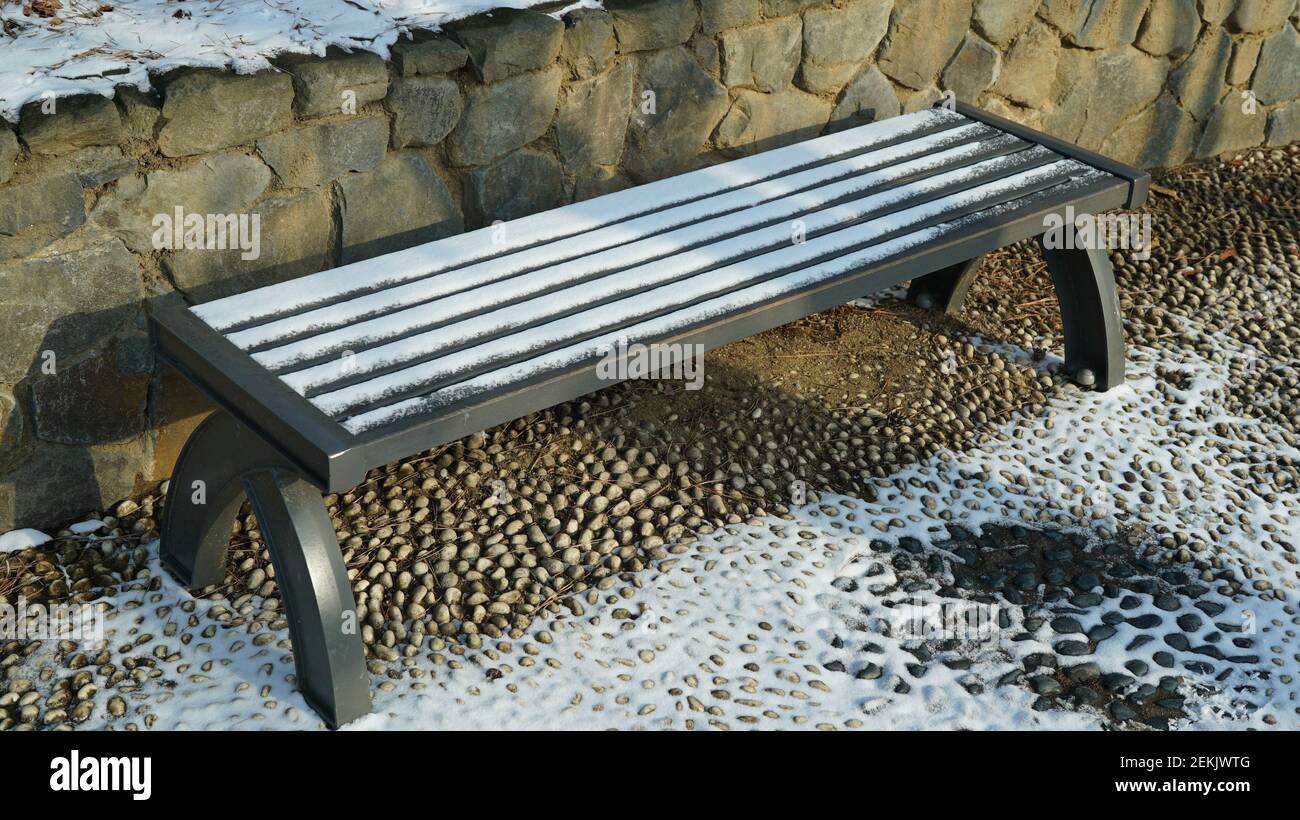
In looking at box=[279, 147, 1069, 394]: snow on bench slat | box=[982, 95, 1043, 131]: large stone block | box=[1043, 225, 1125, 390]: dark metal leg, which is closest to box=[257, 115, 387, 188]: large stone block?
box=[279, 147, 1069, 394]: snow on bench slat

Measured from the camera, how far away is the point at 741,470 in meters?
3.38

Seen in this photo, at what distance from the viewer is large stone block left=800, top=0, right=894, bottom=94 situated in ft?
12.7

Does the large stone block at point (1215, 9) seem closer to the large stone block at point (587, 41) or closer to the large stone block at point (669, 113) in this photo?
the large stone block at point (669, 113)

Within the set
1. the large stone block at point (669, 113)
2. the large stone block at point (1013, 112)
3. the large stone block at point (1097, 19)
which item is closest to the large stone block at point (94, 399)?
the large stone block at point (669, 113)

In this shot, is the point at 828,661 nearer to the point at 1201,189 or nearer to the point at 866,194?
the point at 866,194

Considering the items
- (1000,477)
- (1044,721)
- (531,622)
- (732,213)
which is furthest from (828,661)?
(732,213)

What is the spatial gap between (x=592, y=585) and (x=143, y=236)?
4.02 feet

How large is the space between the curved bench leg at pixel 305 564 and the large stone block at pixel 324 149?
0.66m

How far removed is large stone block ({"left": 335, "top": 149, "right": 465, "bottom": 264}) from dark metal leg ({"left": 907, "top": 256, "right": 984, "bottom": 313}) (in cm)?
148

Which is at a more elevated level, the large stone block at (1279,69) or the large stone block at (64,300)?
the large stone block at (1279,69)

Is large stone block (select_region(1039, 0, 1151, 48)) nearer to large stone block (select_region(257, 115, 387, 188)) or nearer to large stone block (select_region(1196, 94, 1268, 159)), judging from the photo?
large stone block (select_region(1196, 94, 1268, 159))

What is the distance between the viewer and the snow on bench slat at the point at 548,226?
2887mm

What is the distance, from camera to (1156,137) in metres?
4.94

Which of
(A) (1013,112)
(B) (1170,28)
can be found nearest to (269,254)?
(A) (1013,112)
